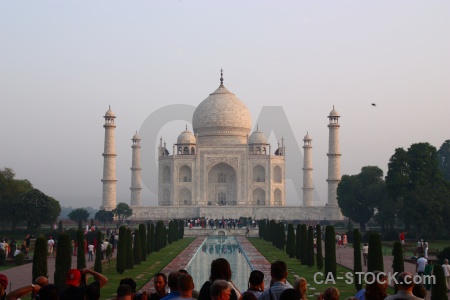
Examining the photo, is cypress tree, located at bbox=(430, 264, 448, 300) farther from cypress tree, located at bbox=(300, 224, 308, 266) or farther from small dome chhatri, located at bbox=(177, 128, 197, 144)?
small dome chhatri, located at bbox=(177, 128, 197, 144)

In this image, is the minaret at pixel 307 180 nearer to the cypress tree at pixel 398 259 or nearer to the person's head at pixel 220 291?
the cypress tree at pixel 398 259

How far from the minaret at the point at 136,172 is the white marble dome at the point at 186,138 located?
2.85 meters

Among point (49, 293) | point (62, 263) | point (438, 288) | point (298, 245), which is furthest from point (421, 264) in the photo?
point (49, 293)

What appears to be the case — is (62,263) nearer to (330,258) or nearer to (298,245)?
(330,258)

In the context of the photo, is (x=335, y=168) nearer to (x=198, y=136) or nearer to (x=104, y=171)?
(x=198, y=136)

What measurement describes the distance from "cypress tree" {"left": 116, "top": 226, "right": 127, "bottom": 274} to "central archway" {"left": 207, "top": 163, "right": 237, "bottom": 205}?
103 ft

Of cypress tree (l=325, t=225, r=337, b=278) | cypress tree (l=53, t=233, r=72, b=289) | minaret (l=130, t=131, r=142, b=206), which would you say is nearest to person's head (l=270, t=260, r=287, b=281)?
cypress tree (l=53, t=233, r=72, b=289)

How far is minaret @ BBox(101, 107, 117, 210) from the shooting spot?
44.5 meters

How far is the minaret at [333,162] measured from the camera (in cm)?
4481

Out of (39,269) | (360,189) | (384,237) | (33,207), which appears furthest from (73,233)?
(360,189)

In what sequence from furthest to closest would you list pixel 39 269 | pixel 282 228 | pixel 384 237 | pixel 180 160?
pixel 180 160 < pixel 384 237 < pixel 282 228 < pixel 39 269

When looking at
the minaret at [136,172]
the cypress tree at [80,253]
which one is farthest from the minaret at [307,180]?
the cypress tree at [80,253]

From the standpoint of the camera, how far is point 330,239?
15727 millimetres

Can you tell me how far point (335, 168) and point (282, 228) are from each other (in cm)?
2072
